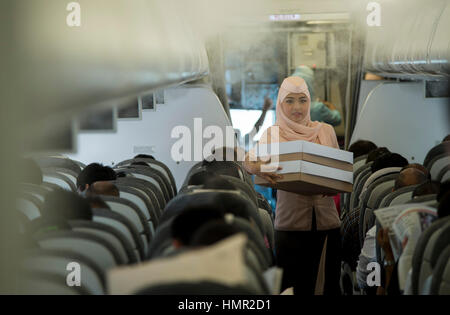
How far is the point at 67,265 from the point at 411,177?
206cm

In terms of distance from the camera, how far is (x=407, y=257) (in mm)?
2410

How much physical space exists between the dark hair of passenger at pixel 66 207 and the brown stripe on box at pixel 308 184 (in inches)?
53.6

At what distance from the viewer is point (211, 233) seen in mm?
1785

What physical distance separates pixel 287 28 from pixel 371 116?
1633 millimetres

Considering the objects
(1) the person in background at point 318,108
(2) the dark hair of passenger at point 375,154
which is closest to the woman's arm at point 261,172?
(2) the dark hair of passenger at point 375,154

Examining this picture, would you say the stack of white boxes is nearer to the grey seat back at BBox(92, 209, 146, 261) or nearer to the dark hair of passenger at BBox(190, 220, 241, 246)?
the grey seat back at BBox(92, 209, 146, 261)

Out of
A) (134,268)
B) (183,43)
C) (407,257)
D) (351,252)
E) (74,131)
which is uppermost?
(183,43)

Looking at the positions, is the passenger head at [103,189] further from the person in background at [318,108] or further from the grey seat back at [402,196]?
the person in background at [318,108]

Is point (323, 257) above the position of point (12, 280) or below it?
below

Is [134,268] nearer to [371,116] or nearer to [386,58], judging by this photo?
[386,58]

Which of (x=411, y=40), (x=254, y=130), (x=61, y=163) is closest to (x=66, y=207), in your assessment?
(x=61, y=163)

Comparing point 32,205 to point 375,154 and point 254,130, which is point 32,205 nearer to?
point 375,154

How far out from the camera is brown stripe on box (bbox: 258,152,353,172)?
3410mm

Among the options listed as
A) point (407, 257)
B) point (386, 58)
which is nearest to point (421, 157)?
point (386, 58)
